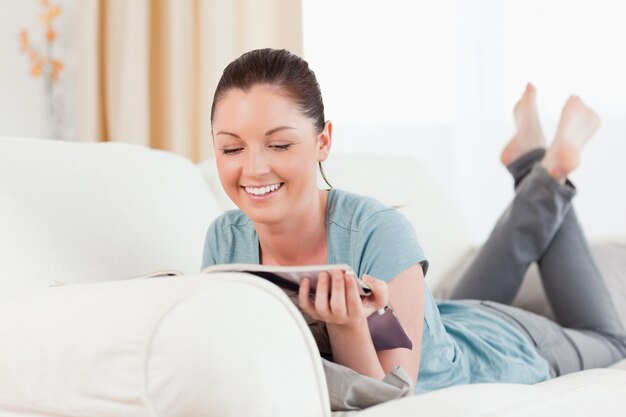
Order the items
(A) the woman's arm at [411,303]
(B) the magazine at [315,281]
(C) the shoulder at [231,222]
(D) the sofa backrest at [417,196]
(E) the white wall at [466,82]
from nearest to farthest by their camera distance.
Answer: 1. (B) the magazine at [315,281]
2. (A) the woman's arm at [411,303]
3. (C) the shoulder at [231,222]
4. (D) the sofa backrest at [417,196]
5. (E) the white wall at [466,82]

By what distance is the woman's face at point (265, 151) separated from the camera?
1.26 m

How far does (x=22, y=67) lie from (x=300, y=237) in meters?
2.70

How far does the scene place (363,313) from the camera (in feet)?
3.37

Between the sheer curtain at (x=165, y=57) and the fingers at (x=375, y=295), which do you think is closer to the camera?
the fingers at (x=375, y=295)

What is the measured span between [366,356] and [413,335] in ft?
0.61

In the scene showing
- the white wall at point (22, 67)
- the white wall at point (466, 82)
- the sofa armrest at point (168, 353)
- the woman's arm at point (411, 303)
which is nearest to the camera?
the sofa armrest at point (168, 353)

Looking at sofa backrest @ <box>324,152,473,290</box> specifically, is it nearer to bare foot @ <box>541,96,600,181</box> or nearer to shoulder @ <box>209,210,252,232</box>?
bare foot @ <box>541,96,600,181</box>

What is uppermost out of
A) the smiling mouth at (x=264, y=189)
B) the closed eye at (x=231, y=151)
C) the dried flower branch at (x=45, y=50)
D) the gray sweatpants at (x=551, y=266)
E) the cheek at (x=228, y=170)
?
the dried flower branch at (x=45, y=50)

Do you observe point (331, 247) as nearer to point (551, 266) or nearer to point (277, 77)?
point (277, 77)

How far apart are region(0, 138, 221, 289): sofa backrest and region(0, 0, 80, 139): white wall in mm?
2192

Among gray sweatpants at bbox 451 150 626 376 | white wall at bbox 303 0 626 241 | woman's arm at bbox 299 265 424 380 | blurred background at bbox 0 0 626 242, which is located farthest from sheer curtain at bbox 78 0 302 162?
woman's arm at bbox 299 265 424 380

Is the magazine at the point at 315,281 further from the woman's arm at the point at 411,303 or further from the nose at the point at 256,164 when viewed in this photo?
the nose at the point at 256,164

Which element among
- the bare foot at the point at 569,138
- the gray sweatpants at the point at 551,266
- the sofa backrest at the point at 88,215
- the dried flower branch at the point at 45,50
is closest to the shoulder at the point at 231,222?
the sofa backrest at the point at 88,215

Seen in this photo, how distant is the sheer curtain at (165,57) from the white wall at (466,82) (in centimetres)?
27
